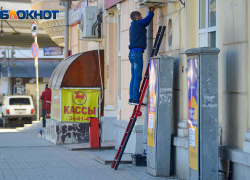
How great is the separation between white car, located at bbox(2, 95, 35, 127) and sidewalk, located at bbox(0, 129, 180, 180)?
13.9 meters

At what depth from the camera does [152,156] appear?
312 inches

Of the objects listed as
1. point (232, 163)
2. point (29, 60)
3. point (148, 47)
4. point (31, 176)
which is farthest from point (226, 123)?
point (29, 60)

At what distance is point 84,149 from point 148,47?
4199 mm

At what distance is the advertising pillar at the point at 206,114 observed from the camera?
6344 mm

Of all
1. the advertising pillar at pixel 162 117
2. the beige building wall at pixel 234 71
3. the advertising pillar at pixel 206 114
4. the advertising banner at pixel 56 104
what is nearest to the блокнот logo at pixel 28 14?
the advertising banner at pixel 56 104

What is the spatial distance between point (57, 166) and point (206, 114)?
160 inches

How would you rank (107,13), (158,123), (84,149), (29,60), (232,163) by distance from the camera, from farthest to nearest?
(29,60) → (107,13) → (84,149) → (158,123) → (232,163)

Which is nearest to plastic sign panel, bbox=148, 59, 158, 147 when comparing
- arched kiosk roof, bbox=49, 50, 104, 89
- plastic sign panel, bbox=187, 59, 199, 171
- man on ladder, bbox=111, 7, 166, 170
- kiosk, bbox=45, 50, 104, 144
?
man on ladder, bbox=111, 7, 166, 170

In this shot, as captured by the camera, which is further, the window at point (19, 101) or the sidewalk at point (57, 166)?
the window at point (19, 101)

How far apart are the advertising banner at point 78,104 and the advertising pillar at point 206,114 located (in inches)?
300

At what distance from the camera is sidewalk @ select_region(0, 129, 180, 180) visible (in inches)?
319

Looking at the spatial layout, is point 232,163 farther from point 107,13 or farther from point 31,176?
point 107,13

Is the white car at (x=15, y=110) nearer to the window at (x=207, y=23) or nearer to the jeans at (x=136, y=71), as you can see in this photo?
→ the jeans at (x=136, y=71)

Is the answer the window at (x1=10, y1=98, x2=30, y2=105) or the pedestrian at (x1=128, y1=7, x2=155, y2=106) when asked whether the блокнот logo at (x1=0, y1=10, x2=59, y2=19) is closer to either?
the window at (x1=10, y1=98, x2=30, y2=105)
